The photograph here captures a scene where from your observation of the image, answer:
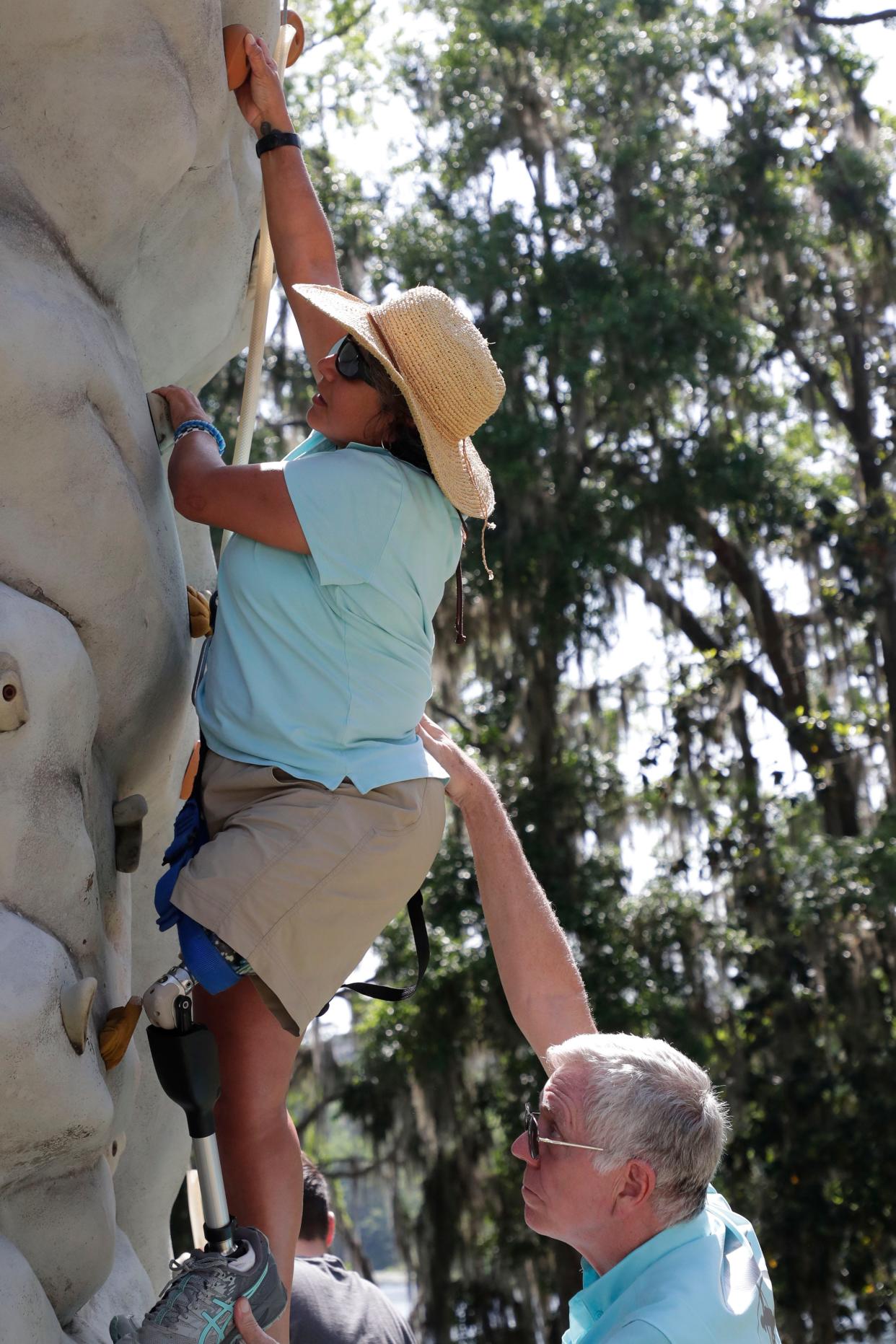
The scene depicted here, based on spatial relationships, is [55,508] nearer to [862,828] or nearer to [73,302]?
[73,302]

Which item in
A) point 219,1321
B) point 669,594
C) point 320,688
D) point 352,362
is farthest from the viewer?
point 669,594

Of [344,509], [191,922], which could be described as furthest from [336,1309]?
[344,509]

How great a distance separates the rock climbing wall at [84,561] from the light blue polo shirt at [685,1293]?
0.80 meters

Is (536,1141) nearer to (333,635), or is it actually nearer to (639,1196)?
(639,1196)

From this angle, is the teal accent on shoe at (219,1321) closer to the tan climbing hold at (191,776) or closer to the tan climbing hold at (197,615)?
the tan climbing hold at (191,776)

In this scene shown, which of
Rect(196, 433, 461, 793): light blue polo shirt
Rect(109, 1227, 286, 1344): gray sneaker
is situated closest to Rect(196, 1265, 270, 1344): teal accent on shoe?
Rect(109, 1227, 286, 1344): gray sneaker

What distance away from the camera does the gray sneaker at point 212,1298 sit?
6.74 feet

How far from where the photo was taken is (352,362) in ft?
8.59

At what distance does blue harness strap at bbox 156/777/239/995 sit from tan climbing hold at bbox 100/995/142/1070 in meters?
0.15

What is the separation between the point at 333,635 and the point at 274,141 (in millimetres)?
1219

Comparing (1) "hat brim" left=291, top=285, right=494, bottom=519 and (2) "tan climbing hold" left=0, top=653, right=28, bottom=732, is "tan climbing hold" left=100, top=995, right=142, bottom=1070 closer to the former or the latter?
(2) "tan climbing hold" left=0, top=653, right=28, bottom=732

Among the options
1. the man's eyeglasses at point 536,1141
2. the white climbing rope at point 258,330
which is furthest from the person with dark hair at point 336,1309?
the white climbing rope at point 258,330

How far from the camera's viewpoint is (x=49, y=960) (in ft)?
7.43

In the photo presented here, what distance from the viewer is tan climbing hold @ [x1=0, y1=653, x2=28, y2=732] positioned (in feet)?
7.52
